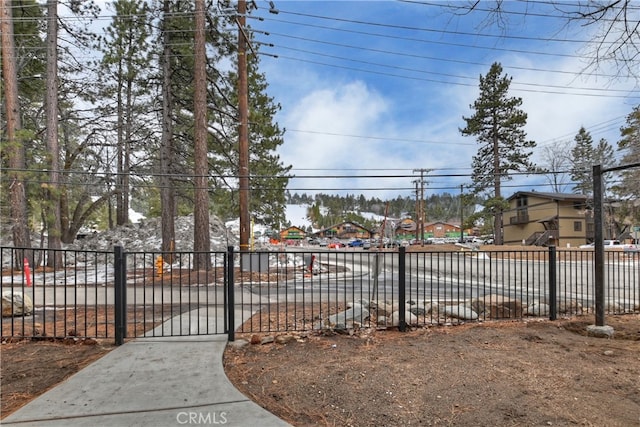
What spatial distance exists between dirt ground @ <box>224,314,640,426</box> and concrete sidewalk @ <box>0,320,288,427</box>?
0.76ft

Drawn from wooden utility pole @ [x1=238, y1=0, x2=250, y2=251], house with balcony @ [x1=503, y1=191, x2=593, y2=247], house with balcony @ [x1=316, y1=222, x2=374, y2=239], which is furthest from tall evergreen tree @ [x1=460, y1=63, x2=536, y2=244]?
house with balcony @ [x1=316, y1=222, x2=374, y2=239]

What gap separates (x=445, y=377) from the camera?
11.6 ft

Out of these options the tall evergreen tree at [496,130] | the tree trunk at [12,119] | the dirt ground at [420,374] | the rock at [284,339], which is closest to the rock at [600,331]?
the dirt ground at [420,374]

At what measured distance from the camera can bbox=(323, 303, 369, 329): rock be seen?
525cm

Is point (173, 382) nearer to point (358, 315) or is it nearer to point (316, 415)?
point (316, 415)

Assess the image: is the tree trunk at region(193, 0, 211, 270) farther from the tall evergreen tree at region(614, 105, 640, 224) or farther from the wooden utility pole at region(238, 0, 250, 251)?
the tall evergreen tree at region(614, 105, 640, 224)

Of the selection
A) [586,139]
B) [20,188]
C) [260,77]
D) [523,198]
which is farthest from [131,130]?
[586,139]

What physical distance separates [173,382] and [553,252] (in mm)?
5995

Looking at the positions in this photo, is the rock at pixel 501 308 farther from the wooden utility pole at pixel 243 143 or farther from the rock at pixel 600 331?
the wooden utility pole at pixel 243 143

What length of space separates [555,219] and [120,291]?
1792 inches

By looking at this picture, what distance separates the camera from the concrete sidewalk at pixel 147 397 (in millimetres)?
2750

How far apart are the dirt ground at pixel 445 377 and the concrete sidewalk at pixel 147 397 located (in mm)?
230

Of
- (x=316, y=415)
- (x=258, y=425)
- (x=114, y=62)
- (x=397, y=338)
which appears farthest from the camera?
(x=114, y=62)

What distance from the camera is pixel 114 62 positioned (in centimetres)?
1591
